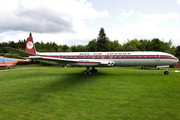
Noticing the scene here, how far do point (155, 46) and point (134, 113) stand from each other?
1853 inches

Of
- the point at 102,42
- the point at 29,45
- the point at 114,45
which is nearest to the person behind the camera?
the point at 29,45

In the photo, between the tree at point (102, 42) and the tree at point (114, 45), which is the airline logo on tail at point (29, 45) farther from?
the tree at point (114, 45)

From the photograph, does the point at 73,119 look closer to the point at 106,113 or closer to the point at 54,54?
the point at 106,113

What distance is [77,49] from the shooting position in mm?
85875

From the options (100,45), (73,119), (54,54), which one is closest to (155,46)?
(100,45)

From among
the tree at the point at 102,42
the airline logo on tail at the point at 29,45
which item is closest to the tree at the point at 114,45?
the tree at the point at 102,42

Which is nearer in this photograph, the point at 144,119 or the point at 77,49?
the point at 144,119

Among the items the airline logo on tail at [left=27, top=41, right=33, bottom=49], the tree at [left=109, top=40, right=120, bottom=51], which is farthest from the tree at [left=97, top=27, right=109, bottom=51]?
the airline logo on tail at [left=27, top=41, right=33, bottom=49]

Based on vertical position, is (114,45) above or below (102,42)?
above

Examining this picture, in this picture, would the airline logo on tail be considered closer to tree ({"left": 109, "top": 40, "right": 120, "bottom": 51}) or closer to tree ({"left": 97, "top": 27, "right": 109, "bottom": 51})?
tree ({"left": 97, "top": 27, "right": 109, "bottom": 51})

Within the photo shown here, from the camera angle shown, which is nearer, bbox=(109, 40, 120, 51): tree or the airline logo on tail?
the airline logo on tail

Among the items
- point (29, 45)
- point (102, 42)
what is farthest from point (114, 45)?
point (29, 45)

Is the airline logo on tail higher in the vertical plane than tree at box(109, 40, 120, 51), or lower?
lower

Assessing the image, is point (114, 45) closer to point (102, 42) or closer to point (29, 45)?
point (102, 42)
